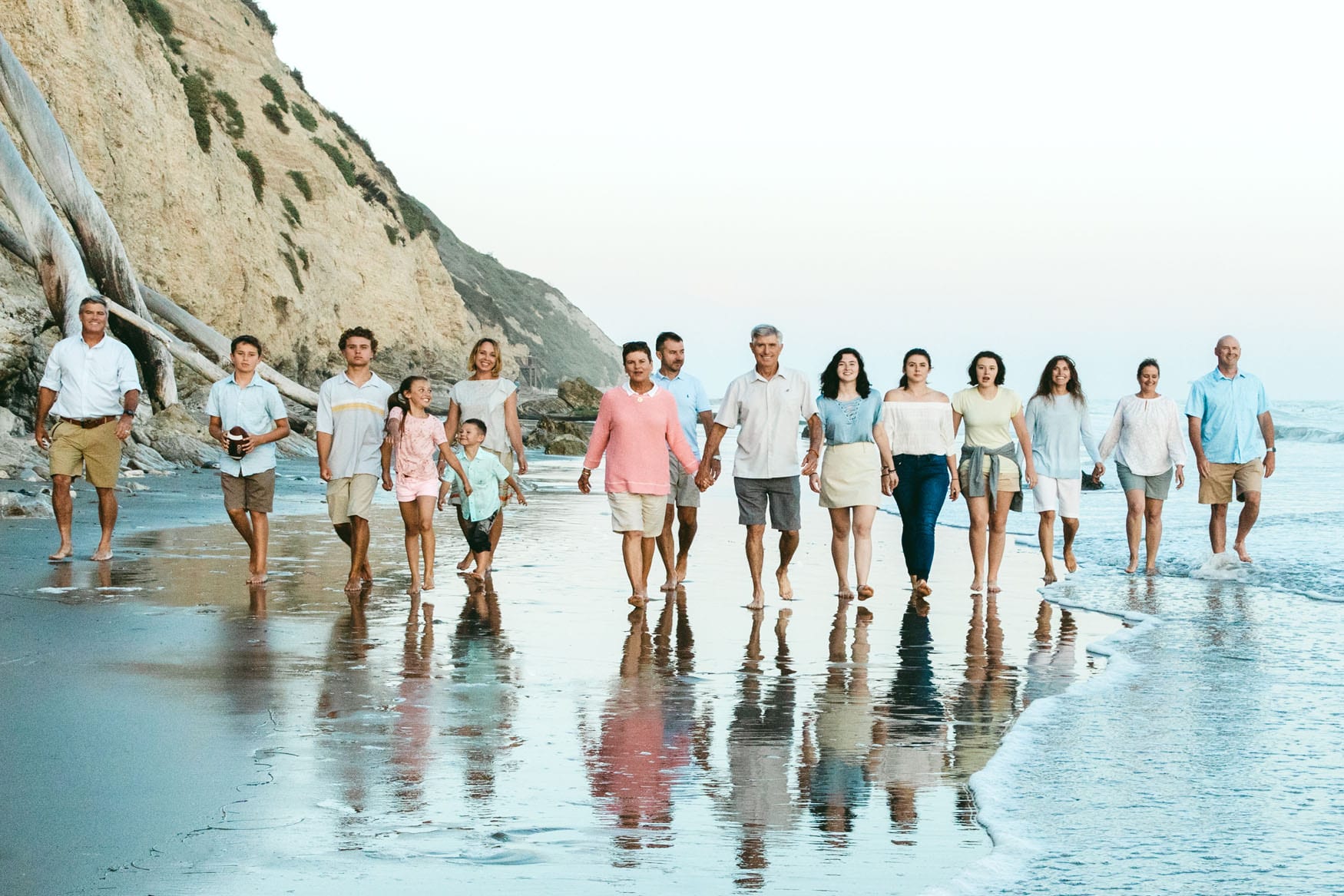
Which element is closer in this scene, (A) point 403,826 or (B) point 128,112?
(A) point 403,826

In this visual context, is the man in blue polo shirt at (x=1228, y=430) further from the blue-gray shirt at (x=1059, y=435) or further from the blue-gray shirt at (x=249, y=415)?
the blue-gray shirt at (x=249, y=415)

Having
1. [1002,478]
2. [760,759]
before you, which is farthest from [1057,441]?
[760,759]

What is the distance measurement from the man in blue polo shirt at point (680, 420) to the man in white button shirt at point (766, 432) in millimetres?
497

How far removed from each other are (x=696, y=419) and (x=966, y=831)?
6651mm

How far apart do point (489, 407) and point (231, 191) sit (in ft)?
102

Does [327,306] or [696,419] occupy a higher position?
[327,306]

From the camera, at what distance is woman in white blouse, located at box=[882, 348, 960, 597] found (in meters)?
10.3

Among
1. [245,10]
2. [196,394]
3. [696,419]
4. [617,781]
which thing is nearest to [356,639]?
[617,781]

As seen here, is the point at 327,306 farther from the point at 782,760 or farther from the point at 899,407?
the point at 782,760

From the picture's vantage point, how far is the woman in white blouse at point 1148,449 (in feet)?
38.5

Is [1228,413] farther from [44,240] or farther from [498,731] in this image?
[44,240]

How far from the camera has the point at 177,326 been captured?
2859 cm

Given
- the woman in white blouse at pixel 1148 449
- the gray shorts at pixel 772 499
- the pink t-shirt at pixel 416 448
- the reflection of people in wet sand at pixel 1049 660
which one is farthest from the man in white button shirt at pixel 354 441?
the woman in white blouse at pixel 1148 449

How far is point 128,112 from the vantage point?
3269 centimetres
